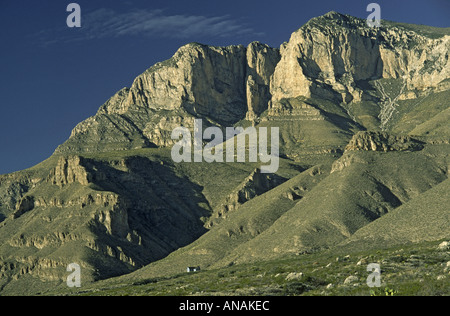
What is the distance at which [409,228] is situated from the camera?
522 ft

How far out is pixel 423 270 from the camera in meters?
85.8
